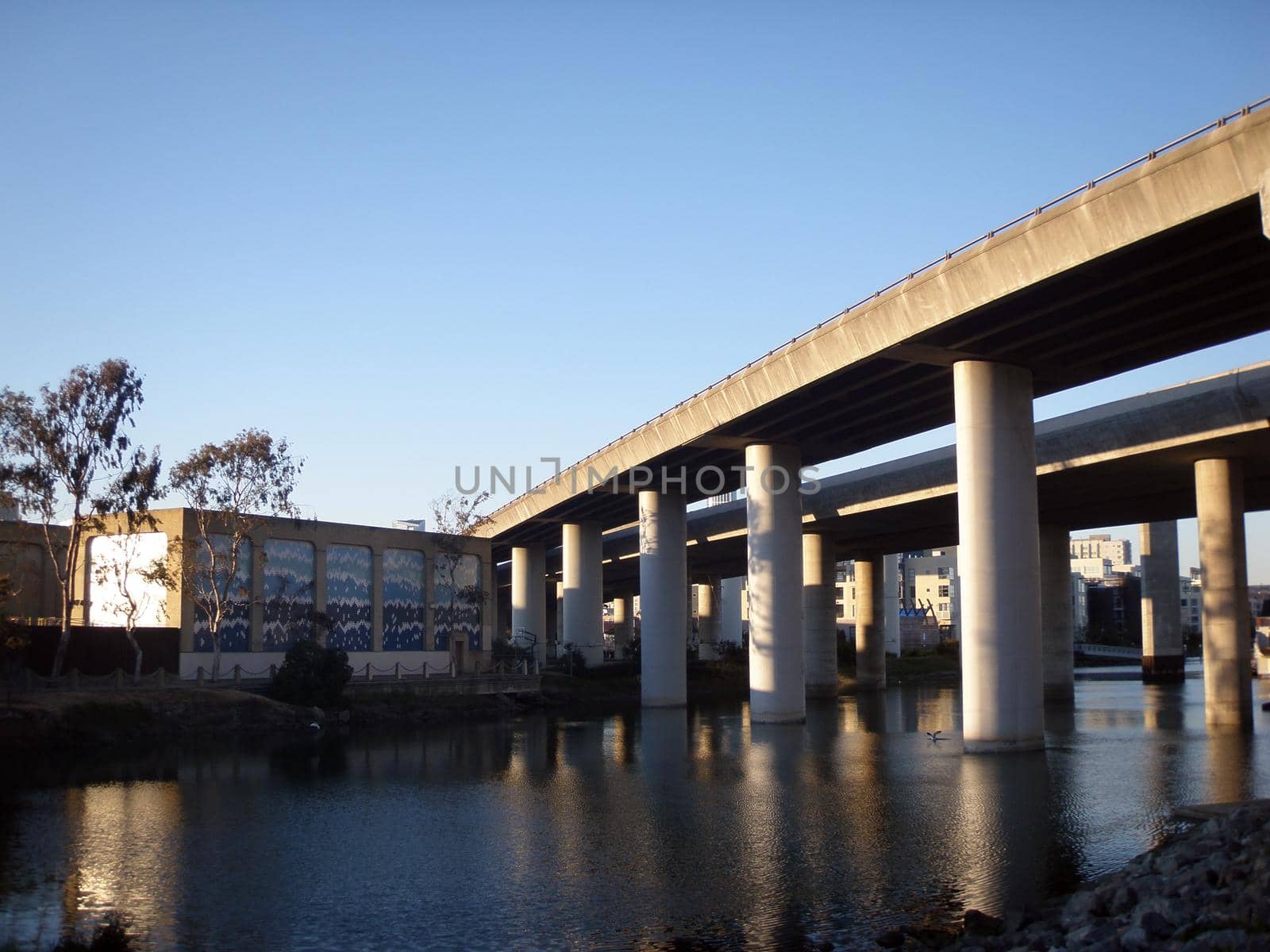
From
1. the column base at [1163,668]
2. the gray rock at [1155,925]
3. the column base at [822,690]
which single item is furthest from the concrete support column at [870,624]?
the gray rock at [1155,925]

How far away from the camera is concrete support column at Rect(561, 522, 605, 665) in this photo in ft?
264

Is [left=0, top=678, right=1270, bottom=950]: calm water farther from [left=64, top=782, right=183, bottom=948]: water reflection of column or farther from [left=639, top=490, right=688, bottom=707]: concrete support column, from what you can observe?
[left=639, top=490, right=688, bottom=707]: concrete support column

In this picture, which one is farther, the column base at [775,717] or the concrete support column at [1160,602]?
the concrete support column at [1160,602]

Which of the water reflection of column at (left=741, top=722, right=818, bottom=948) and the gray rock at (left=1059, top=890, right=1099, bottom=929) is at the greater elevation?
the gray rock at (left=1059, top=890, right=1099, bottom=929)

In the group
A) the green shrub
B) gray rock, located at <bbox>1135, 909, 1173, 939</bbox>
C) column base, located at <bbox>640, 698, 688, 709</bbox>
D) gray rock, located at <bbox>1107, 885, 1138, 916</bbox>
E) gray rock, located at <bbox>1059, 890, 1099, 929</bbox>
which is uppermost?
the green shrub

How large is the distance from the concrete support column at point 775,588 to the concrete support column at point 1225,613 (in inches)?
627

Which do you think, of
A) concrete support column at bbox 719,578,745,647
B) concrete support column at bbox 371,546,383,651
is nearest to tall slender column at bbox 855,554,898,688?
concrete support column at bbox 719,578,745,647

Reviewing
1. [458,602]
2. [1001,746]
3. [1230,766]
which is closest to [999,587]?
[1001,746]

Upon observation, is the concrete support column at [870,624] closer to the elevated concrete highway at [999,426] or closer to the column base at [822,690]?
the column base at [822,690]

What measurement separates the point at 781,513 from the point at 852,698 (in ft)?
103

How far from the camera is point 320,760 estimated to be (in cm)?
3862

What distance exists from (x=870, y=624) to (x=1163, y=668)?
2056 cm

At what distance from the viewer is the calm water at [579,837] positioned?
632 inches

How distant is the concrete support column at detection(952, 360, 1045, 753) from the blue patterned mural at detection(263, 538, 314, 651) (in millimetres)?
37533
